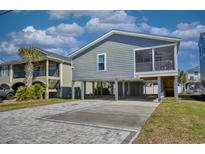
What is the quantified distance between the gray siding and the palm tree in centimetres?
557

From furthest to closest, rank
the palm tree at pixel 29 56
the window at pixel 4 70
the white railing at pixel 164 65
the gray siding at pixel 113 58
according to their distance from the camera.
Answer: the window at pixel 4 70 → the palm tree at pixel 29 56 → the gray siding at pixel 113 58 → the white railing at pixel 164 65

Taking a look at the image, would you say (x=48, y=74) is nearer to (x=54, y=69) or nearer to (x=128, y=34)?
(x=54, y=69)

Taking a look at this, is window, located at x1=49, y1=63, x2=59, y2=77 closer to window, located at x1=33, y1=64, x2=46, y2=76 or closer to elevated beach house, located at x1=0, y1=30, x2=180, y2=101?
elevated beach house, located at x1=0, y1=30, x2=180, y2=101

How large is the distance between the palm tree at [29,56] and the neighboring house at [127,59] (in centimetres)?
490

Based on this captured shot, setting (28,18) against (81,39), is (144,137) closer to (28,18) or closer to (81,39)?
(28,18)

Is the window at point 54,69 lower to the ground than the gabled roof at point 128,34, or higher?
lower

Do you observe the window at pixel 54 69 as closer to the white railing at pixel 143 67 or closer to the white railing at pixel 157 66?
the white railing at pixel 143 67

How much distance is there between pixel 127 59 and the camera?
15344 mm

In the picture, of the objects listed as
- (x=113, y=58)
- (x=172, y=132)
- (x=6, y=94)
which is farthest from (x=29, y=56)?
(x=172, y=132)

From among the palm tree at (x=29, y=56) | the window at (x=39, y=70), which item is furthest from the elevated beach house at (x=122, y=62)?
the palm tree at (x=29, y=56)

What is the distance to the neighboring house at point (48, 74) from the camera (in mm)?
20859
